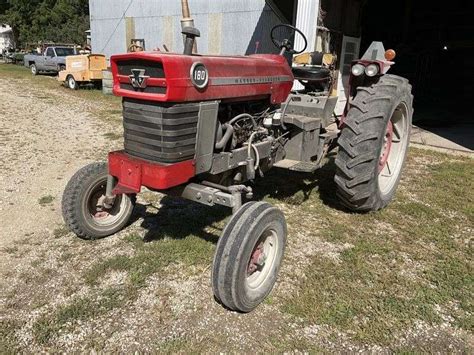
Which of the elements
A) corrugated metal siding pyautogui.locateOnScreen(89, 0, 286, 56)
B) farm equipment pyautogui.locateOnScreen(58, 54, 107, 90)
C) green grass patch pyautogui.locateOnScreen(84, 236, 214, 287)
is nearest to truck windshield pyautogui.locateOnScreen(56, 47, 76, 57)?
corrugated metal siding pyautogui.locateOnScreen(89, 0, 286, 56)

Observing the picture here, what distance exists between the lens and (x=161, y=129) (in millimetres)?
2496

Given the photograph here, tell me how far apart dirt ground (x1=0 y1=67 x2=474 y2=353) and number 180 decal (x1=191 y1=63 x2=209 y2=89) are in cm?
131

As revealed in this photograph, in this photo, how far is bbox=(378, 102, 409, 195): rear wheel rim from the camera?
4.19 meters

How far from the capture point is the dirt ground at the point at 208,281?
2355 millimetres

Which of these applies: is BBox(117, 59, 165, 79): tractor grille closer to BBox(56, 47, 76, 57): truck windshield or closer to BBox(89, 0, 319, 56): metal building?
BBox(89, 0, 319, 56): metal building

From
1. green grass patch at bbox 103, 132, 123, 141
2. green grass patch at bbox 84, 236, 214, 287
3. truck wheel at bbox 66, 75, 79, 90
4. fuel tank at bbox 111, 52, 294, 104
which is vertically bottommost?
green grass patch at bbox 84, 236, 214, 287

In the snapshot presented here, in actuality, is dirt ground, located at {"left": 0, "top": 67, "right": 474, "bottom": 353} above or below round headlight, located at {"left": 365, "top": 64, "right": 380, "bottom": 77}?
below

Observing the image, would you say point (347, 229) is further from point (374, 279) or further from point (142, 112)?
point (142, 112)

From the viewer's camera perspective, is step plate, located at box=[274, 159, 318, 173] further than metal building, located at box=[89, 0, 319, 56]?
No

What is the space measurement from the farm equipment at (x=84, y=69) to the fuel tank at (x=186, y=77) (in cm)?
1245

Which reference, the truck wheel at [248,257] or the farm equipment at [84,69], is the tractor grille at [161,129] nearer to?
the truck wheel at [248,257]

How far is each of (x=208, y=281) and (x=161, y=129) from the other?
1105 mm

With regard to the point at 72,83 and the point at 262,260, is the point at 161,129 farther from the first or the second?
the point at 72,83

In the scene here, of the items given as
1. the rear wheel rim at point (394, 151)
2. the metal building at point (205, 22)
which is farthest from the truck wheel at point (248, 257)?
the metal building at point (205, 22)
